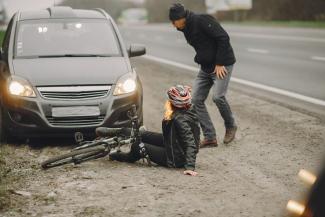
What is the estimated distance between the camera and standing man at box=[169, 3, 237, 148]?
305 inches

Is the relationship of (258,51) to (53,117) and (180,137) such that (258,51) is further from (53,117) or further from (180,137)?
(180,137)

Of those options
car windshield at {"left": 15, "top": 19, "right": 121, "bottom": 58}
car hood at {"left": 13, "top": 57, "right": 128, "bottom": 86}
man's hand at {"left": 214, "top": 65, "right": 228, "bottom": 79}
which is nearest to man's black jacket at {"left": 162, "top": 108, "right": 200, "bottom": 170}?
man's hand at {"left": 214, "top": 65, "right": 228, "bottom": 79}

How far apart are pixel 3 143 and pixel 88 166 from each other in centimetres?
181

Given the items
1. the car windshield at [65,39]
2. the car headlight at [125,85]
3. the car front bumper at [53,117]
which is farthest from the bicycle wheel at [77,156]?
the car windshield at [65,39]

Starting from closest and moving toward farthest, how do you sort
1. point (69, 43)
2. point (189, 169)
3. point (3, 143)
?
point (189, 169) < point (3, 143) < point (69, 43)

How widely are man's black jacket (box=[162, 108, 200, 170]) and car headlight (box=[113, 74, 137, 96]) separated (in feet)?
4.76

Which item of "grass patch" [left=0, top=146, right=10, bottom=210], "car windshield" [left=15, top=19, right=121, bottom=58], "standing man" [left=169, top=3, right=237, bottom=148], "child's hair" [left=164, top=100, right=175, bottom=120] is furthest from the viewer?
"car windshield" [left=15, top=19, right=121, bottom=58]

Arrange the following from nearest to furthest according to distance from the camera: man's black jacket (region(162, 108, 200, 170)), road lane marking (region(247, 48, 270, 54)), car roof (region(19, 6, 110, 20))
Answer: man's black jacket (region(162, 108, 200, 170))
car roof (region(19, 6, 110, 20))
road lane marking (region(247, 48, 270, 54))

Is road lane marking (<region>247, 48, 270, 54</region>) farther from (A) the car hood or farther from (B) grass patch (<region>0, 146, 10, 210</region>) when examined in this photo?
(B) grass patch (<region>0, 146, 10, 210</region>)

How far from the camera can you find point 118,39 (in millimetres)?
9273

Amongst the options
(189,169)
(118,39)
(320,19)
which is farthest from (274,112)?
(320,19)

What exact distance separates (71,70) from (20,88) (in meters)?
0.70

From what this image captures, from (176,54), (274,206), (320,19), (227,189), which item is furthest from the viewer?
(320,19)

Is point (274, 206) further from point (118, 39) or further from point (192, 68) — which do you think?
point (192, 68)
